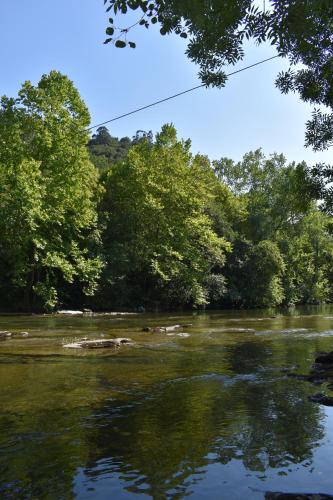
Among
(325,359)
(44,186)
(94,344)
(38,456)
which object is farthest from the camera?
(44,186)

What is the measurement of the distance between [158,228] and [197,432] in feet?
107

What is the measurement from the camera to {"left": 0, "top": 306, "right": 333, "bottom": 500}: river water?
4617mm

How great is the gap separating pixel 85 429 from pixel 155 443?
1084 mm

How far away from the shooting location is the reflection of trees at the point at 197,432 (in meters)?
4.92

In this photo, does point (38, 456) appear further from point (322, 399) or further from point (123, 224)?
point (123, 224)

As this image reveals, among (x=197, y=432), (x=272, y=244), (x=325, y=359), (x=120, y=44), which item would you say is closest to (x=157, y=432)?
(x=197, y=432)

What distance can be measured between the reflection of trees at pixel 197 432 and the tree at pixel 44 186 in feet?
69.9

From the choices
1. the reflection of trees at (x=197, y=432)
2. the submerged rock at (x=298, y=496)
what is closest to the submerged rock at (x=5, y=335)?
the reflection of trees at (x=197, y=432)

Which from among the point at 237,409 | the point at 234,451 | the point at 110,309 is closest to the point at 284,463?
the point at 234,451

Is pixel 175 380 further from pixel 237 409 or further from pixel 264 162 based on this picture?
pixel 264 162

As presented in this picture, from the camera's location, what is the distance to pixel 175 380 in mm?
9539

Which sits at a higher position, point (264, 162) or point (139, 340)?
point (264, 162)

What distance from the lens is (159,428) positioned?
20.6 ft

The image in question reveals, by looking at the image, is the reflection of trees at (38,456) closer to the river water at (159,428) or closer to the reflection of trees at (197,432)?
the river water at (159,428)
